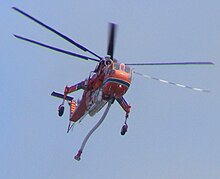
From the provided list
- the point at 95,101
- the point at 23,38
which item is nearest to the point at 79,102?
the point at 95,101

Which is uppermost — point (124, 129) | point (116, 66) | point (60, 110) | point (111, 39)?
point (111, 39)

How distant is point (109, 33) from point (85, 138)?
334 inches

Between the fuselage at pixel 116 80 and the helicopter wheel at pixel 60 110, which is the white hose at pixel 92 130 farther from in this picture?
the helicopter wheel at pixel 60 110

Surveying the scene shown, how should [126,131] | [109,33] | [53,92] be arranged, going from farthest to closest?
[53,92] → [126,131] → [109,33]

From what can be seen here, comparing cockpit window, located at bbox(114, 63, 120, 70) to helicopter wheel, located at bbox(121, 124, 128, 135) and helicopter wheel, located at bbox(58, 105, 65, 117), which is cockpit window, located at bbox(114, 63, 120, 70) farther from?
helicopter wheel, located at bbox(58, 105, 65, 117)

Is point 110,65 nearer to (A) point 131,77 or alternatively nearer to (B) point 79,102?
(A) point 131,77

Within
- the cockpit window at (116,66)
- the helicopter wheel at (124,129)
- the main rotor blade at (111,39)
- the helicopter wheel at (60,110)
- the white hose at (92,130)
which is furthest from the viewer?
the helicopter wheel at (60,110)

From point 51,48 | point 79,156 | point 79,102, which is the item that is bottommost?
point 79,156

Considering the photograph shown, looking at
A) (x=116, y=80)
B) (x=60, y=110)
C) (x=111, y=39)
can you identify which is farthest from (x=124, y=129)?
(x=111, y=39)

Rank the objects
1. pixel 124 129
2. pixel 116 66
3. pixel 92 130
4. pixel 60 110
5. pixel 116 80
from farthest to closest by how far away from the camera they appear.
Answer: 1. pixel 60 110
2. pixel 124 129
3. pixel 92 130
4. pixel 116 66
5. pixel 116 80

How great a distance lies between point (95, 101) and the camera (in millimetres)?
59031

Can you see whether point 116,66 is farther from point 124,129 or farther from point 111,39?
point 124,129

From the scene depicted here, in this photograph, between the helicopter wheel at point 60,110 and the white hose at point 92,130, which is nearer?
the white hose at point 92,130

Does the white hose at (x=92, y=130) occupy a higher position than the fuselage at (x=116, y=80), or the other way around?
the fuselage at (x=116, y=80)
